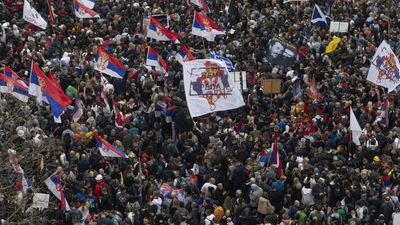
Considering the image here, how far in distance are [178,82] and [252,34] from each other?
6.14 meters

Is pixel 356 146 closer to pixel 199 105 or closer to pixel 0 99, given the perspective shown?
pixel 199 105

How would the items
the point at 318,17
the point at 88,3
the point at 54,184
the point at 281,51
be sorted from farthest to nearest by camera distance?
the point at 318,17
the point at 88,3
the point at 281,51
the point at 54,184

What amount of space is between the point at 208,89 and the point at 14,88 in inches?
223

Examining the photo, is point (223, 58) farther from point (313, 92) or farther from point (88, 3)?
point (88, 3)

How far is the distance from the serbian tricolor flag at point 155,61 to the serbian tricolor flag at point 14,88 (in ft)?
19.1

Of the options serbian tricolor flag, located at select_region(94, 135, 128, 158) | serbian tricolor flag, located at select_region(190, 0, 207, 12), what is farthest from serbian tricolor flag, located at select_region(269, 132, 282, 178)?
serbian tricolor flag, located at select_region(190, 0, 207, 12)

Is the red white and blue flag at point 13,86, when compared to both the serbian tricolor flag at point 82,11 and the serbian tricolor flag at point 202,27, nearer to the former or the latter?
the serbian tricolor flag at point 202,27

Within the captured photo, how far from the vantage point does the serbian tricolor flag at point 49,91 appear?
127 ft

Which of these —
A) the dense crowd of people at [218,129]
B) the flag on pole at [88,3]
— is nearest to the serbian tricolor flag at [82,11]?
the flag on pole at [88,3]

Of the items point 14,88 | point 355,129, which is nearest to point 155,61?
point 14,88

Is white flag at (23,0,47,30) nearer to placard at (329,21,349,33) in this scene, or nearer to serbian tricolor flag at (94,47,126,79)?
serbian tricolor flag at (94,47,126,79)

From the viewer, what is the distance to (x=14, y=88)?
132 feet

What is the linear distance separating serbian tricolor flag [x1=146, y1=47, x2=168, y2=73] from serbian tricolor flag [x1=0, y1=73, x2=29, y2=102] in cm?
581

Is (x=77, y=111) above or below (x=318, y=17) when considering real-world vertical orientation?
above
